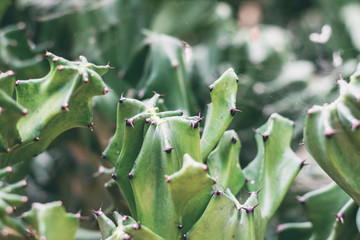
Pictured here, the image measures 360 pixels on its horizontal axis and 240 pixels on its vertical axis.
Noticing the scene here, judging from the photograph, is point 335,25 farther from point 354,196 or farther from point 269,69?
point 354,196

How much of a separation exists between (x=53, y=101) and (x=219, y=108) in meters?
0.38

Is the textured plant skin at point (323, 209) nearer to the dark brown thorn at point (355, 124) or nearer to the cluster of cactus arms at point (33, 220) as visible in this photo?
the dark brown thorn at point (355, 124)

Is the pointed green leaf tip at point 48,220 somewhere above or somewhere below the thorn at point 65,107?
below

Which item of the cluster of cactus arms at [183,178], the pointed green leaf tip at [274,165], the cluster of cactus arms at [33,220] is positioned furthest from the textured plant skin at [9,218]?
the pointed green leaf tip at [274,165]

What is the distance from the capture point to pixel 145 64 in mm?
1711

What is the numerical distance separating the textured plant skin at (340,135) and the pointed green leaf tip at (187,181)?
9.5 inches

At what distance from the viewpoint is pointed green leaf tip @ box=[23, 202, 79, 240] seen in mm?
855

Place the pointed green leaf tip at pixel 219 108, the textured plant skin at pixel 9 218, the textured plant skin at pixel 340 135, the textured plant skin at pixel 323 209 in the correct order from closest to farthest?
the textured plant skin at pixel 9 218 → the textured plant skin at pixel 340 135 → the pointed green leaf tip at pixel 219 108 → the textured plant skin at pixel 323 209

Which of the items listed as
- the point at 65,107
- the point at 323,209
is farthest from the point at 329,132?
the point at 65,107

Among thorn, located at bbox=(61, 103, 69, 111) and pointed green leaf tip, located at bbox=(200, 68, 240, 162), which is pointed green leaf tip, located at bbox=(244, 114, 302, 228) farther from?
thorn, located at bbox=(61, 103, 69, 111)

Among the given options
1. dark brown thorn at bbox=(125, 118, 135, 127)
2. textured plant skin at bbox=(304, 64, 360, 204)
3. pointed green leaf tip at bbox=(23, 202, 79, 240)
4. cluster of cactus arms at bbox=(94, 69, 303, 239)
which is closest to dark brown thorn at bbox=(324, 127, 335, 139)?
textured plant skin at bbox=(304, 64, 360, 204)

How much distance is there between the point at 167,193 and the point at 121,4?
46.5 inches

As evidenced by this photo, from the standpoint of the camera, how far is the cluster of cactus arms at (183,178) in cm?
93

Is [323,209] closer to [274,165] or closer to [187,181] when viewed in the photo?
[274,165]
